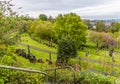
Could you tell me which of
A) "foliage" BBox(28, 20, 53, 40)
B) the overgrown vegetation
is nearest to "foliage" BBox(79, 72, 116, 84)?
the overgrown vegetation

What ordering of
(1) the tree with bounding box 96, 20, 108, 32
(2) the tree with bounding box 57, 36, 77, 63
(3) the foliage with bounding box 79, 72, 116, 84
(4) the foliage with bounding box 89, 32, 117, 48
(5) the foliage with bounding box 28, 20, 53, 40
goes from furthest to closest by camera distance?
(1) the tree with bounding box 96, 20, 108, 32
(4) the foliage with bounding box 89, 32, 117, 48
(5) the foliage with bounding box 28, 20, 53, 40
(2) the tree with bounding box 57, 36, 77, 63
(3) the foliage with bounding box 79, 72, 116, 84

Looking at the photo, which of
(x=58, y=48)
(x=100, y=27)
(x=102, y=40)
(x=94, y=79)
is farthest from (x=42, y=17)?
(x=94, y=79)

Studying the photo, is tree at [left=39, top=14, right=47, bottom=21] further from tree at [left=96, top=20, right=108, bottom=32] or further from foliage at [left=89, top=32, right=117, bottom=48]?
foliage at [left=89, top=32, right=117, bottom=48]

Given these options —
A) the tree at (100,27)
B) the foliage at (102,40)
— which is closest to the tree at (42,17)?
the tree at (100,27)

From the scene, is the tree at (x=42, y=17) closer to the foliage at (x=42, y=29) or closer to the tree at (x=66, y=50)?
the foliage at (x=42, y=29)

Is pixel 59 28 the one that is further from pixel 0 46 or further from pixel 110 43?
pixel 0 46

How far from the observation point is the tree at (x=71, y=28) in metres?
44.3

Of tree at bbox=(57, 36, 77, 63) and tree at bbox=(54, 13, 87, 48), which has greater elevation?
tree at bbox=(54, 13, 87, 48)

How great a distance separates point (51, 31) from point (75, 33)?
688 centimetres

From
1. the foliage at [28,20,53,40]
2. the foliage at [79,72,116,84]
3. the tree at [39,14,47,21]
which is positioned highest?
the tree at [39,14,47,21]

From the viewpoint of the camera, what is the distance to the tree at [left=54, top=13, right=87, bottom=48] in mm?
44344

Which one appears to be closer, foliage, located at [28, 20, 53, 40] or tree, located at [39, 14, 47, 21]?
foliage, located at [28, 20, 53, 40]

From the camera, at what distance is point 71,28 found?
44.6 metres

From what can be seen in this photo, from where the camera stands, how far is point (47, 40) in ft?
173
